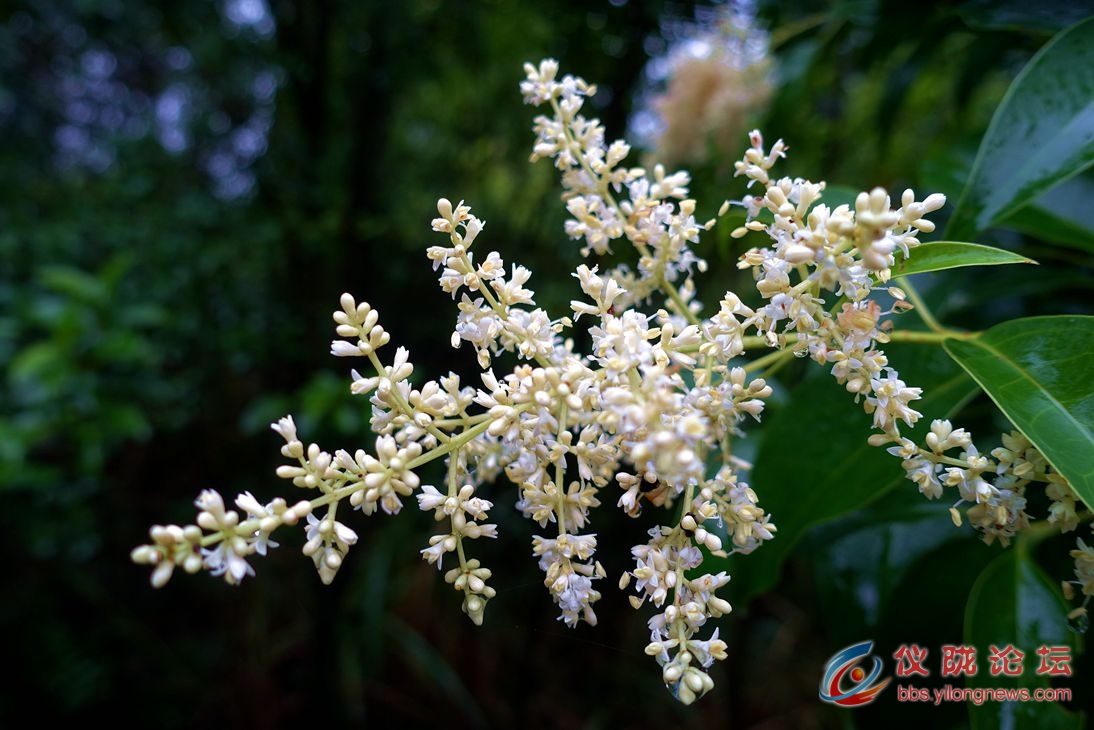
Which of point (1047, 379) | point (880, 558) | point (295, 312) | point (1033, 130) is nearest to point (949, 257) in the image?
point (1047, 379)

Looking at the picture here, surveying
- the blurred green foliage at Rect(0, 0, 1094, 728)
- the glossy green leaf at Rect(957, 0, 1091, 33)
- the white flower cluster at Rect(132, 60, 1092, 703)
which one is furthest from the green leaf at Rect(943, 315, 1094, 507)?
the blurred green foliage at Rect(0, 0, 1094, 728)

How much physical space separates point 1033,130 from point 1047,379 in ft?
0.89

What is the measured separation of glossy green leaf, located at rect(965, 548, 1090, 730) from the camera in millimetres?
669

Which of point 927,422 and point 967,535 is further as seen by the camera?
point 967,535

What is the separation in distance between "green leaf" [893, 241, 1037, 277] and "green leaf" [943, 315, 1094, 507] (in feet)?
0.27

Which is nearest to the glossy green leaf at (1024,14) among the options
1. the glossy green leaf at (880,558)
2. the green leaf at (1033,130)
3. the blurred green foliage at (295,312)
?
the green leaf at (1033,130)

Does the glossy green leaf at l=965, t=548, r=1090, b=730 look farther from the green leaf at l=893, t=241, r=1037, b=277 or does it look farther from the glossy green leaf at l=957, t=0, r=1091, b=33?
the glossy green leaf at l=957, t=0, r=1091, b=33

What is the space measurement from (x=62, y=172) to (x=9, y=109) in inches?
12.0

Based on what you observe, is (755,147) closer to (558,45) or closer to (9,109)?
(558,45)

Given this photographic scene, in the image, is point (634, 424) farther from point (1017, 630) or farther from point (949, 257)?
point (1017, 630)

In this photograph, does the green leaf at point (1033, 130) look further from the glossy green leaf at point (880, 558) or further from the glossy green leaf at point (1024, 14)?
the glossy green leaf at point (880, 558)

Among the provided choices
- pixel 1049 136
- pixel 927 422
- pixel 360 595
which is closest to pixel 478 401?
pixel 927 422

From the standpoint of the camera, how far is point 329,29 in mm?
1631

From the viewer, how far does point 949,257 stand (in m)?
0.51
